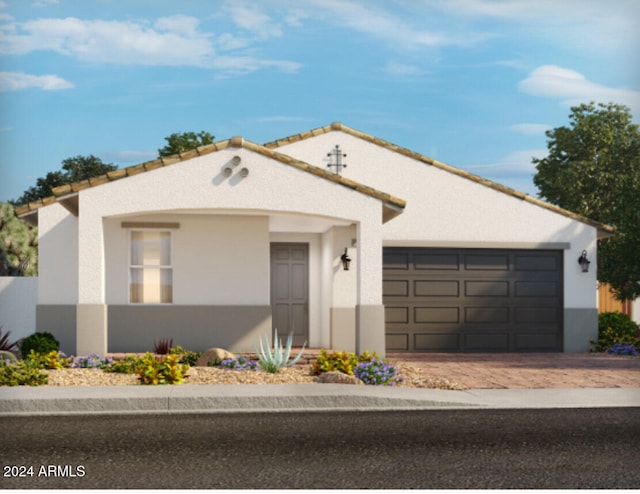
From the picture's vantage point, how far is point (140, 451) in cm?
944

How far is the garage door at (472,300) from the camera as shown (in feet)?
74.5

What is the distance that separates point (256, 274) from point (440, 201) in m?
5.11

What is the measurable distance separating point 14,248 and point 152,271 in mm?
11952

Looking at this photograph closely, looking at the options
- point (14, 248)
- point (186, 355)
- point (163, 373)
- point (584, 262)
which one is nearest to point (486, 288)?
point (584, 262)

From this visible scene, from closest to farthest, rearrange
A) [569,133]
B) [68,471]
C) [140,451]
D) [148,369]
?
[68,471] → [140,451] → [148,369] → [569,133]

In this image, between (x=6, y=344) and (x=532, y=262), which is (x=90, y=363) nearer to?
(x=6, y=344)

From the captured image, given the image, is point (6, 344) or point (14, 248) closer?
point (6, 344)

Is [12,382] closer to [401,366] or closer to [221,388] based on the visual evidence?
[221,388]

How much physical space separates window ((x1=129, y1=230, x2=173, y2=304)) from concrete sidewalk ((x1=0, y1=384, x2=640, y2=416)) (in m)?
6.62

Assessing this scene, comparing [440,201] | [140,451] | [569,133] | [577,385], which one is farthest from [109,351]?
[569,133]

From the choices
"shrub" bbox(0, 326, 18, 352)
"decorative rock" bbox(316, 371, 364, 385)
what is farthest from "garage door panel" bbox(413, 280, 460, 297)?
"shrub" bbox(0, 326, 18, 352)

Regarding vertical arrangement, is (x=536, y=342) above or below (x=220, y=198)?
below

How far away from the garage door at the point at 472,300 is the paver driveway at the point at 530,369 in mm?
594

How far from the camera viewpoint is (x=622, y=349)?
22.5m
